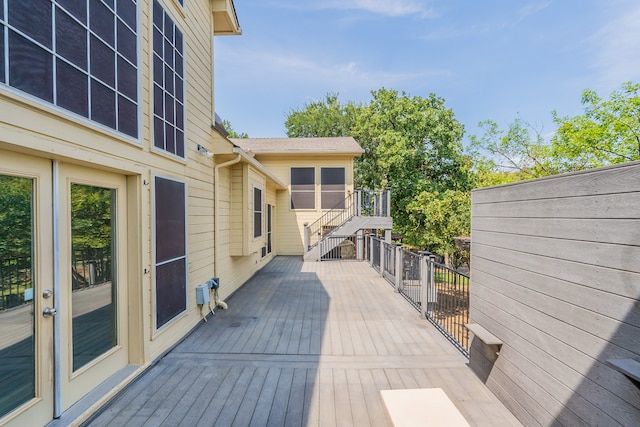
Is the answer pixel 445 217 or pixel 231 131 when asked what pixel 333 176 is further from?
pixel 231 131

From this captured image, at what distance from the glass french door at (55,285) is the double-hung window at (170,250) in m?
0.43

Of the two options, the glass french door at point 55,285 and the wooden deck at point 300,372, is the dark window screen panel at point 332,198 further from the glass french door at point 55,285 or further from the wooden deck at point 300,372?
the glass french door at point 55,285

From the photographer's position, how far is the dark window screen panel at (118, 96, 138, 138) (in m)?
2.59

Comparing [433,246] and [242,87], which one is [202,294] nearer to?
[433,246]

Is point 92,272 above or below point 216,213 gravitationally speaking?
below

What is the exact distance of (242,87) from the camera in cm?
1742

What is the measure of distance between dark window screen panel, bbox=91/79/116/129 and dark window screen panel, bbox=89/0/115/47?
0.44 m

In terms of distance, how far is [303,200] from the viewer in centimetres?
1163

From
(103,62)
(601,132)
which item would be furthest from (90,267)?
(601,132)

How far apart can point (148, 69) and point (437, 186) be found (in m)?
12.8

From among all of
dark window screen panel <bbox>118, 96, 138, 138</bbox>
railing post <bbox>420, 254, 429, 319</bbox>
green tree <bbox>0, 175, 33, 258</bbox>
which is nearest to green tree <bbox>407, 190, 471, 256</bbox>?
railing post <bbox>420, 254, 429, 319</bbox>

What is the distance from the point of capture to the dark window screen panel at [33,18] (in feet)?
5.38

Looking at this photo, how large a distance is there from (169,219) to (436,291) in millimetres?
3861

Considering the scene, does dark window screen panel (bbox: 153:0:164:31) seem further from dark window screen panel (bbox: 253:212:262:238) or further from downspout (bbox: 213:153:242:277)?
dark window screen panel (bbox: 253:212:262:238)
